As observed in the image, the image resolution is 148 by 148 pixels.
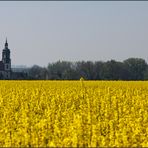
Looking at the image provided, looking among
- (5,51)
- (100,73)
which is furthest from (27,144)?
(5,51)

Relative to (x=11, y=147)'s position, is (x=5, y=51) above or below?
above

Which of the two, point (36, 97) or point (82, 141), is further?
point (36, 97)

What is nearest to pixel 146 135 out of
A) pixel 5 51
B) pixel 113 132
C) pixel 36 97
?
pixel 113 132

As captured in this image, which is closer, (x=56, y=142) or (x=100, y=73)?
(x=56, y=142)

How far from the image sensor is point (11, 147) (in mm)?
→ 8633

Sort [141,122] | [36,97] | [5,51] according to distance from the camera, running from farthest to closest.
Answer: [5,51]
[36,97]
[141,122]

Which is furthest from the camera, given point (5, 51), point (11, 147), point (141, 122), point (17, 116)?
point (5, 51)

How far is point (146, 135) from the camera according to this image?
381 inches

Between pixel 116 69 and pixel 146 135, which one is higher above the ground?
pixel 116 69

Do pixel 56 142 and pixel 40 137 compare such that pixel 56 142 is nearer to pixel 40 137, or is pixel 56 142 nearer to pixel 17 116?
pixel 40 137

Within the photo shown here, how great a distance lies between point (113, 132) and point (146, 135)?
0.68 metres

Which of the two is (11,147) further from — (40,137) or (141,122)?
(141,122)

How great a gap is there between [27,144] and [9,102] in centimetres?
781

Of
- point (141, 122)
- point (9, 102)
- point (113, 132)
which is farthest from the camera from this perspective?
point (9, 102)
